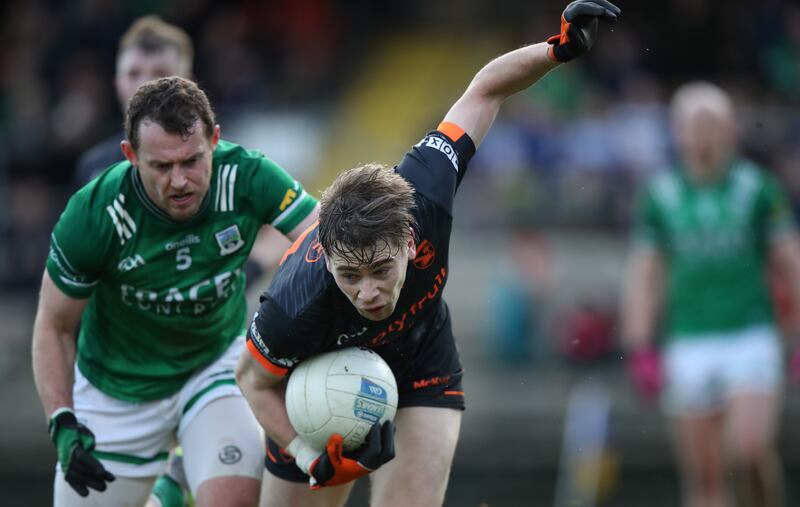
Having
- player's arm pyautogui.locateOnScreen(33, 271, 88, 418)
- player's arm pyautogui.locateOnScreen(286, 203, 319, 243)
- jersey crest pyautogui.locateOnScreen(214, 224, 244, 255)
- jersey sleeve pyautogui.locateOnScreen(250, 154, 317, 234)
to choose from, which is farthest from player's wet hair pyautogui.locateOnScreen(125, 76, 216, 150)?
player's arm pyautogui.locateOnScreen(33, 271, 88, 418)

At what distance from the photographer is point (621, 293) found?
42.8 ft

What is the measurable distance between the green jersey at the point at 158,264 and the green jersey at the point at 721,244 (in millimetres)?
4091

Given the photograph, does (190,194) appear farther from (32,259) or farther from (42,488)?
(32,259)

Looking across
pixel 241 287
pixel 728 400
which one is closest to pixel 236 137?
pixel 728 400

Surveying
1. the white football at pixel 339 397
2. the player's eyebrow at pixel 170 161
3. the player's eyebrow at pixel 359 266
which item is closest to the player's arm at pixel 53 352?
the player's eyebrow at pixel 170 161

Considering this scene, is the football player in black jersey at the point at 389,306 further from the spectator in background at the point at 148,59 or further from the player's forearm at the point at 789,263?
the player's forearm at the point at 789,263

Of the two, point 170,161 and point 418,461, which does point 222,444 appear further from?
point 170,161

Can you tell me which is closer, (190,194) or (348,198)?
(348,198)

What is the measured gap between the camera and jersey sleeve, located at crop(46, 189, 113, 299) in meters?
5.43

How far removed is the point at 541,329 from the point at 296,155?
4.46 m

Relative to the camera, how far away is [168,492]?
643cm

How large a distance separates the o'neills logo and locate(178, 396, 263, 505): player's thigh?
1282mm

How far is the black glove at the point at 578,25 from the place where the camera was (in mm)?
5301

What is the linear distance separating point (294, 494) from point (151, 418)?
0.87 m
